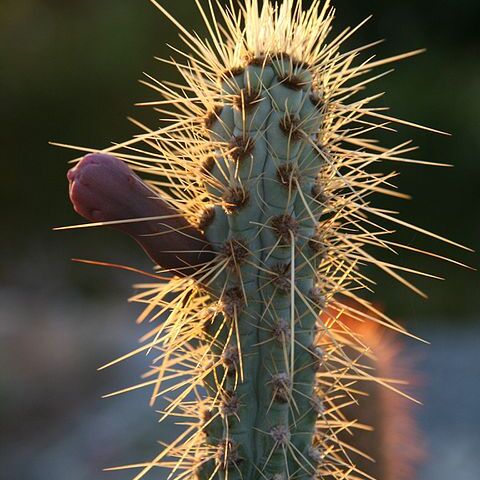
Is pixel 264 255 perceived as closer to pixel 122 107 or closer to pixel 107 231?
pixel 122 107

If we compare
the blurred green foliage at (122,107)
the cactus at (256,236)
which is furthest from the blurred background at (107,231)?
the cactus at (256,236)

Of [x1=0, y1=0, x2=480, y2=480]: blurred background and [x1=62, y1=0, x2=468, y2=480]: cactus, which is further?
[x1=0, y1=0, x2=480, y2=480]: blurred background

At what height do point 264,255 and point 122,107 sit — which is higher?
point 264,255

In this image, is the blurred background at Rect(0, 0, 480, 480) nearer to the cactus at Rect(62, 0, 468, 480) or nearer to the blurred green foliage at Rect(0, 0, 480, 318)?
the blurred green foliage at Rect(0, 0, 480, 318)

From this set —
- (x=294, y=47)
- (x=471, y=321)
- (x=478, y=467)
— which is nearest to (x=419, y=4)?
(x=471, y=321)

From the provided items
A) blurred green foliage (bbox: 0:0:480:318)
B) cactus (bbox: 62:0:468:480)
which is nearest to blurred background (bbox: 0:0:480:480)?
blurred green foliage (bbox: 0:0:480:318)

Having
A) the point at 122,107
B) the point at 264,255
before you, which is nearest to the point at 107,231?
the point at 122,107

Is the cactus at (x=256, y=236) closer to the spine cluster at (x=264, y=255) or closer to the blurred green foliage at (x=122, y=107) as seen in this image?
the spine cluster at (x=264, y=255)

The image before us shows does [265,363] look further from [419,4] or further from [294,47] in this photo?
[419,4]

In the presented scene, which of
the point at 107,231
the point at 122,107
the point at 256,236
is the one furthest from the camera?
the point at 107,231
